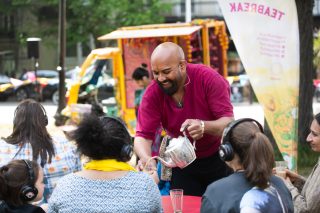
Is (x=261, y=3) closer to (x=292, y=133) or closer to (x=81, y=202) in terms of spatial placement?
(x=292, y=133)

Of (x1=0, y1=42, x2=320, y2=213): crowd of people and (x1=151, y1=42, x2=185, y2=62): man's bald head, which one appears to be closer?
(x1=0, y1=42, x2=320, y2=213): crowd of people

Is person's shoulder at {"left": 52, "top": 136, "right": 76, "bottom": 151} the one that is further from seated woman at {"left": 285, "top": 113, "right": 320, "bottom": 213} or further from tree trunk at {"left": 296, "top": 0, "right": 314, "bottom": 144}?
tree trunk at {"left": 296, "top": 0, "right": 314, "bottom": 144}

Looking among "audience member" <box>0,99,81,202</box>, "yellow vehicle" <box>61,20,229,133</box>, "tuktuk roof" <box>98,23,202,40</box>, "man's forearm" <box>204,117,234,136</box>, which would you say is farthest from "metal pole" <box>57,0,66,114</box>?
"man's forearm" <box>204,117,234,136</box>

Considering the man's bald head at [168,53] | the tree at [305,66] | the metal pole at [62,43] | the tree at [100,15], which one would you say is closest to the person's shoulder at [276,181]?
the man's bald head at [168,53]

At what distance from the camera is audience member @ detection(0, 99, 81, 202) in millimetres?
4551

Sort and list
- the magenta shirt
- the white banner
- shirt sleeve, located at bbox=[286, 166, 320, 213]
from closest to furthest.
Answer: shirt sleeve, located at bbox=[286, 166, 320, 213] < the magenta shirt < the white banner

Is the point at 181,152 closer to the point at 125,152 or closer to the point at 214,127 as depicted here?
the point at 214,127

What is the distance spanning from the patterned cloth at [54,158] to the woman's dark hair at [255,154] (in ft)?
5.45

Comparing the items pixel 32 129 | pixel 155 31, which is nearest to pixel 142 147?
pixel 32 129

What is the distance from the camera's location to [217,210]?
313cm

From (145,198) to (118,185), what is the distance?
149 millimetres

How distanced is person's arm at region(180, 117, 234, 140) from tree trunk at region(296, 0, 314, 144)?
225 inches

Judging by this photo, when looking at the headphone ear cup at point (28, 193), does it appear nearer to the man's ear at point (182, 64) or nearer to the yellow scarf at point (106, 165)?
the yellow scarf at point (106, 165)

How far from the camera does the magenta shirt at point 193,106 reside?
4762 millimetres
